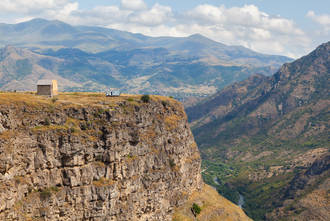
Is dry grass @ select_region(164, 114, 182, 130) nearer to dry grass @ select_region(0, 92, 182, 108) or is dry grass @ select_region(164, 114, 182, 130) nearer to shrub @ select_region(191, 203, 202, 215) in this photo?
dry grass @ select_region(0, 92, 182, 108)

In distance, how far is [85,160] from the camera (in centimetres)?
11300

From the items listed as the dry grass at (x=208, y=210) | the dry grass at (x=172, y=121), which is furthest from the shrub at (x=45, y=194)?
the dry grass at (x=172, y=121)

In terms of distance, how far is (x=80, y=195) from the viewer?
109 metres

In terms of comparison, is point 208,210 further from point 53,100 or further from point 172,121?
point 53,100

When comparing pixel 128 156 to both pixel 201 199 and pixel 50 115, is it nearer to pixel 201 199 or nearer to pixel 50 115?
pixel 50 115

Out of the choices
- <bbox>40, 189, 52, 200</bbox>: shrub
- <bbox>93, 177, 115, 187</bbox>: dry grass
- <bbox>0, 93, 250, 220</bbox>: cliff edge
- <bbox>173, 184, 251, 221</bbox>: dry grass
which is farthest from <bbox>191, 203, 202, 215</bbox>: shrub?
<bbox>40, 189, 52, 200</bbox>: shrub

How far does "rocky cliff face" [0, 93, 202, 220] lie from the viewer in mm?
98812

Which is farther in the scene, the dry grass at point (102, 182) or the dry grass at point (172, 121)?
the dry grass at point (172, 121)

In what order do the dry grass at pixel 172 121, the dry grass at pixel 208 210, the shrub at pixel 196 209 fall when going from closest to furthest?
Result: the dry grass at pixel 208 210 → the shrub at pixel 196 209 → the dry grass at pixel 172 121

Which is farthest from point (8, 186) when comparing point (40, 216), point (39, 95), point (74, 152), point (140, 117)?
point (140, 117)

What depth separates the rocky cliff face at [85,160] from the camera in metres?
98.8

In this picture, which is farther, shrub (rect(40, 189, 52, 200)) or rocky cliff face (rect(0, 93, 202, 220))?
shrub (rect(40, 189, 52, 200))

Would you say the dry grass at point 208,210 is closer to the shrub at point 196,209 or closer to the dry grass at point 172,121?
the shrub at point 196,209

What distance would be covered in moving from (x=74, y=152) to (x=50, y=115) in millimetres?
11625
